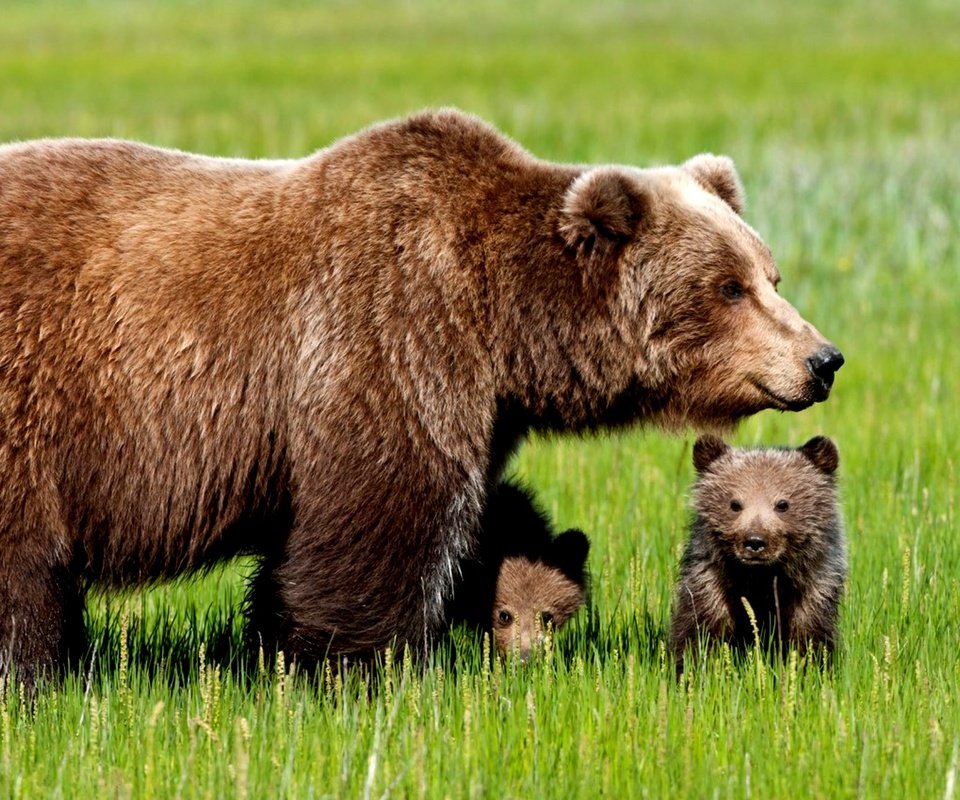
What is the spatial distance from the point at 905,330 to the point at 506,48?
3284 cm

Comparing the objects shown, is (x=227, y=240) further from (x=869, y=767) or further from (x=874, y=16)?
(x=874, y=16)

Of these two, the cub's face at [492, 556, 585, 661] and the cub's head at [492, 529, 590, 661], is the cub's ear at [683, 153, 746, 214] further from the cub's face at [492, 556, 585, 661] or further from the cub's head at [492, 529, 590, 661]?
the cub's face at [492, 556, 585, 661]

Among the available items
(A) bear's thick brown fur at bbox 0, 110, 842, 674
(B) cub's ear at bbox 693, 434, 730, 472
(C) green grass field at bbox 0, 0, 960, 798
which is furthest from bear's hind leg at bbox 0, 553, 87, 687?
(B) cub's ear at bbox 693, 434, 730, 472

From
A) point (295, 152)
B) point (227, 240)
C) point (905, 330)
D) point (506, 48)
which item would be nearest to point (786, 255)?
point (905, 330)

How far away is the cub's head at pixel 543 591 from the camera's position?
6484 millimetres

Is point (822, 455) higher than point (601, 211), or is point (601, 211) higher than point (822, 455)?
point (601, 211)

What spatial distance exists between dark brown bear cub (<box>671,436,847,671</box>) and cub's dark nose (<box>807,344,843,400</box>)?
566 mm

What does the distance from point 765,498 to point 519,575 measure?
1.26 metres

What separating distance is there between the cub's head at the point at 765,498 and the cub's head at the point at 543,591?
0.71 metres

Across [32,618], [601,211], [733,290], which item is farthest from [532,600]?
[32,618]

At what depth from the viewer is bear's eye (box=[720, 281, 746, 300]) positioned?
18.2 feet

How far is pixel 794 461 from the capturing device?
5.96m

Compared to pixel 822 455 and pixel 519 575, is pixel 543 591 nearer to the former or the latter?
pixel 519 575

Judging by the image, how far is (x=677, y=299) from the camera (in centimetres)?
559
